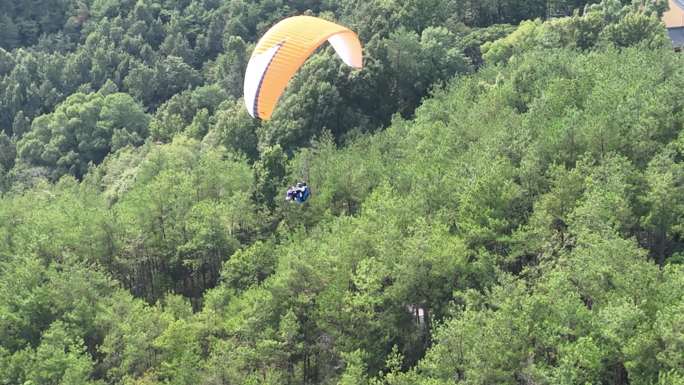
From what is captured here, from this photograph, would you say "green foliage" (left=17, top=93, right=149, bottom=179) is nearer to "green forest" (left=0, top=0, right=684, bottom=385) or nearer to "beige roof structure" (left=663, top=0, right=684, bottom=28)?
"green forest" (left=0, top=0, right=684, bottom=385)

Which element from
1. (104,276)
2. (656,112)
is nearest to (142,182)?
(104,276)

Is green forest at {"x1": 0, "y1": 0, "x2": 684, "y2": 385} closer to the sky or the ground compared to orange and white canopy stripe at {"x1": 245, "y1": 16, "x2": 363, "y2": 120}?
closer to the ground

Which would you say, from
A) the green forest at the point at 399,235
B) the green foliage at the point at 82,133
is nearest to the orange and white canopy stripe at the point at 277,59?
the green forest at the point at 399,235

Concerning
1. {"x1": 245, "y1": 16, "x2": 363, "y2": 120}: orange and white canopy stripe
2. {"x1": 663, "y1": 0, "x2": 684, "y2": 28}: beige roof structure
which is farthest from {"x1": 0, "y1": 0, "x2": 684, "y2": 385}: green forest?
{"x1": 245, "y1": 16, "x2": 363, "y2": 120}: orange and white canopy stripe

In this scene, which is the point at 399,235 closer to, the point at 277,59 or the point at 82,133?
the point at 277,59

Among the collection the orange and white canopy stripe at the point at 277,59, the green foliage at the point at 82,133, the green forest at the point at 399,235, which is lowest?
the green foliage at the point at 82,133

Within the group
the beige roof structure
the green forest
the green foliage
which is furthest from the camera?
the green foliage

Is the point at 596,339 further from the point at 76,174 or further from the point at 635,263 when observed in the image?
the point at 76,174

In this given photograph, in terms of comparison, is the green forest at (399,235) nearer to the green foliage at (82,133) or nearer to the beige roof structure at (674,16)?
the beige roof structure at (674,16)
